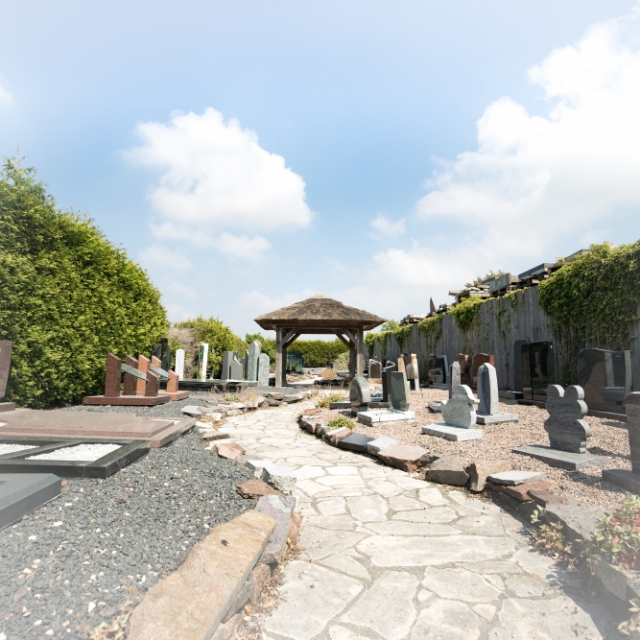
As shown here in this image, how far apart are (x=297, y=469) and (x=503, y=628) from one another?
317 centimetres

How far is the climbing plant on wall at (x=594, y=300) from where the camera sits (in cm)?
731

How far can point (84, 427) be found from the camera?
4898 mm

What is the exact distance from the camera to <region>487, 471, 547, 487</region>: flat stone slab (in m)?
3.76

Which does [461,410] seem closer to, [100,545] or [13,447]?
[100,545]

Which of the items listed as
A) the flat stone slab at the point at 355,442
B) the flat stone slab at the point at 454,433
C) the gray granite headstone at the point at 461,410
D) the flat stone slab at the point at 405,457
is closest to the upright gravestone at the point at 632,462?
the flat stone slab at the point at 405,457

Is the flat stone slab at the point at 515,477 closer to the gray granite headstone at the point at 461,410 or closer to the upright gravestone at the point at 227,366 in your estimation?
the gray granite headstone at the point at 461,410

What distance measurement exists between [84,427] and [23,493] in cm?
252

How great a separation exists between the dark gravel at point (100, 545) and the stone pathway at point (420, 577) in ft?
2.33

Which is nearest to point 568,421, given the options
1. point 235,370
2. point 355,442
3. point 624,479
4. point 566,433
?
point 566,433

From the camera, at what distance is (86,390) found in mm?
8750

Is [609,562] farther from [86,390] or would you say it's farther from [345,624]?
[86,390]

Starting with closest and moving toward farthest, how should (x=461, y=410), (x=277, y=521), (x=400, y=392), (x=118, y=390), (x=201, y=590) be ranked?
1. (x=201, y=590)
2. (x=277, y=521)
3. (x=461, y=410)
4. (x=400, y=392)
5. (x=118, y=390)

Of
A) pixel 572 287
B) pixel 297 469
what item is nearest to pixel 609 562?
pixel 297 469

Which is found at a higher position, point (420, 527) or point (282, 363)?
point (282, 363)
